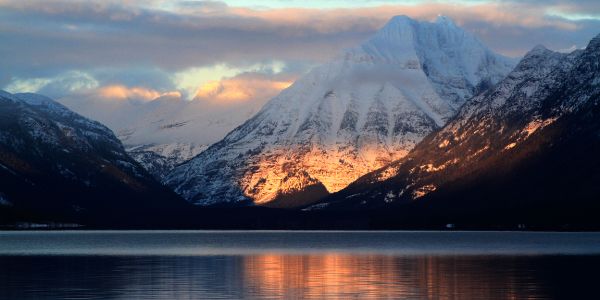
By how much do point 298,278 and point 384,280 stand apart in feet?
37.6

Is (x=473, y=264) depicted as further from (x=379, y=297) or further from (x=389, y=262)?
(x=379, y=297)

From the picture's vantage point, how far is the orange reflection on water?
123688 mm

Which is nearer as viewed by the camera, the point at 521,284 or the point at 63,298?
the point at 63,298

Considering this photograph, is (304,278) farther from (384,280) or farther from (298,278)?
(384,280)

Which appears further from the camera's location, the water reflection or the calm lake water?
the water reflection

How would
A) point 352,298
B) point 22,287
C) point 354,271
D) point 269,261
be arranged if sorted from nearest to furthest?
point 352,298 → point 22,287 → point 354,271 → point 269,261

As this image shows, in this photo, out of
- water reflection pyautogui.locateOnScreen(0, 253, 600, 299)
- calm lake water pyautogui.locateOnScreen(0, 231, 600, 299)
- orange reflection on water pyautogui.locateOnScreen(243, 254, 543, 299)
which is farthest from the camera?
water reflection pyautogui.locateOnScreen(0, 253, 600, 299)

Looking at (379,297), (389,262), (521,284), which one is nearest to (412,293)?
(379,297)

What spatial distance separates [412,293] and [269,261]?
2957 inches

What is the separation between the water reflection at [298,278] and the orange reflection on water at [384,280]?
101 mm

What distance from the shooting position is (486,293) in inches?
4884

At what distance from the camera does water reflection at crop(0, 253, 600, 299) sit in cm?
12424

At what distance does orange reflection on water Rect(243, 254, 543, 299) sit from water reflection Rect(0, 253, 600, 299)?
0.10 metres

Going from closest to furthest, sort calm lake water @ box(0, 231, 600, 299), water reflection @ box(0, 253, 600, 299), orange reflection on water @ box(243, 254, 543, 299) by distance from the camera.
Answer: orange reflection on water @ box(243, 254, 543, 299) < calm lake water @ box(0, 231, 600, 299) < water reflection @ box(0, 253, 600, 299)
